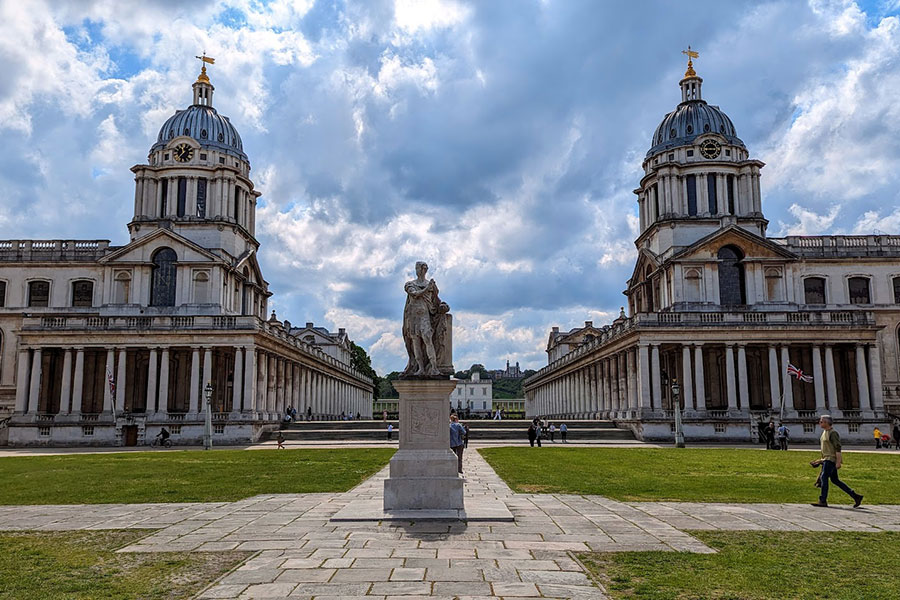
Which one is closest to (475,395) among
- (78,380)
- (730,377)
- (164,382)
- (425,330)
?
(730,377)

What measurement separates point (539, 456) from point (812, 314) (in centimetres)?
3158

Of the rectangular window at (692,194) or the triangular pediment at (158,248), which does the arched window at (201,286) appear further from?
the rectangular window at (692,194)

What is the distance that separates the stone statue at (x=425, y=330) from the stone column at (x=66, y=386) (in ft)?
155

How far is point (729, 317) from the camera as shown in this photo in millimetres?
55094

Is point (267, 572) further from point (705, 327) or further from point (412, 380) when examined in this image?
point (705, 327)

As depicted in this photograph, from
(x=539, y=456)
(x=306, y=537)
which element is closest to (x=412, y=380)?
(x=306, y=537)

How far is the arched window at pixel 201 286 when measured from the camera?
6166 centimetres

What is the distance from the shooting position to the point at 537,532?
41.4 feet

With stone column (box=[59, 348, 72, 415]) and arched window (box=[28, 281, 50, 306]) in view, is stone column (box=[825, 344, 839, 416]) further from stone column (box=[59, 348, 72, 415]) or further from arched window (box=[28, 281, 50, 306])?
arched window (box=[28, 281, 50, 306])

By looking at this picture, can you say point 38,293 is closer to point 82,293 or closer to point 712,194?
point 82,293

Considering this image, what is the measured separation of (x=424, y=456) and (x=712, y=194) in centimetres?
5857

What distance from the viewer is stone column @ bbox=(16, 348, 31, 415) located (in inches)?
2125

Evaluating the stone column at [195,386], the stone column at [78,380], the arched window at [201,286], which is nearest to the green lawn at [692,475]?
the stone column at [195,386]

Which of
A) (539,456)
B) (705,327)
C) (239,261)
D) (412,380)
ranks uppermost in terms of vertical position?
(239,261)
